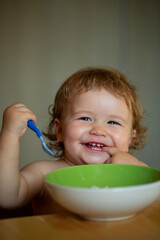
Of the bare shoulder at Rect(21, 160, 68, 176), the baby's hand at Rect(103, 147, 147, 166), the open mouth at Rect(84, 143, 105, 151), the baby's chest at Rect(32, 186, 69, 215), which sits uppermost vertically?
the open mouth at Rect(84, 143, 105, 151)

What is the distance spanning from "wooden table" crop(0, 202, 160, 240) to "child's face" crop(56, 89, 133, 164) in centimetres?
51

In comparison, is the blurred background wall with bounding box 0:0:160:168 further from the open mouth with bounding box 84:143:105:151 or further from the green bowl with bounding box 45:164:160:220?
the green bowl with bounding box 45:164:160:220

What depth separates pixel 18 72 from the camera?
2.29 meters

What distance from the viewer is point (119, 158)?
3.22 feet

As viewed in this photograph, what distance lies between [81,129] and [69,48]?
1.56 meters

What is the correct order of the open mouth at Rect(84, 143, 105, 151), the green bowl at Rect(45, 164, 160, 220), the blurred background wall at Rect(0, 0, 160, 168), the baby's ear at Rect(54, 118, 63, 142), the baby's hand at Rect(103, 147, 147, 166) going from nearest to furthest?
the green bowl at Rect(45, 164, 160, 220), the baby's hand at Rect(103, 147, 147, 166), the open mouth at Rect(84, 143, 105, 151), the baby's ear at Rect(54, 118, 63, 142), the blurred background wall at Rect(0, 0, 160, 168)

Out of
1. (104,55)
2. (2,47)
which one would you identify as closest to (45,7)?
(2,47)

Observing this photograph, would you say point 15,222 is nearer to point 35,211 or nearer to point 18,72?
point 35,211

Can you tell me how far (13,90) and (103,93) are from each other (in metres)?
1.38

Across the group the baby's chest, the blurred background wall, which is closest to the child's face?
the baby's chest

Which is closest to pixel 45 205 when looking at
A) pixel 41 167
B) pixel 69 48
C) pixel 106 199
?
pixel 41 167

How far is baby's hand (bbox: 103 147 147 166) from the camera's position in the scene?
96cm

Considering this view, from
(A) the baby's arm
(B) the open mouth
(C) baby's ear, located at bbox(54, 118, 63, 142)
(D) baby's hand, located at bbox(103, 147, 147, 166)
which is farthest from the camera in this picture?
(C) baby's ear, located at bbox(54, 118, 63, 142)

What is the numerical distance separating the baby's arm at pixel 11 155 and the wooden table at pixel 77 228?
32 centimetres
